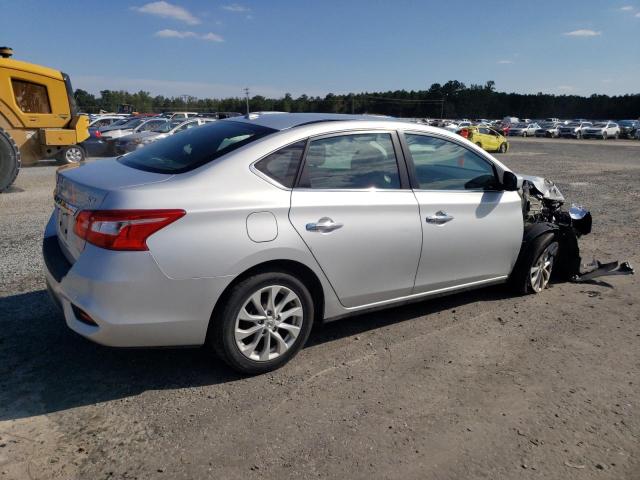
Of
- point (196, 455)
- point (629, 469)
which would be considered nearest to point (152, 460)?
point (196, 455)

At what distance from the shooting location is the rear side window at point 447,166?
4.02 metres

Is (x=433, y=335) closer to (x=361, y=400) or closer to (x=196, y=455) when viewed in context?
(x=361, y=400)

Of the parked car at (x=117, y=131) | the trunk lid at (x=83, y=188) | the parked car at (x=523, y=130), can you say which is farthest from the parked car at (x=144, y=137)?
the parked car at (x=523, y=130)

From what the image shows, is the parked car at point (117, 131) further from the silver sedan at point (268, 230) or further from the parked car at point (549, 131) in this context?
the parked car at point (549, 131)

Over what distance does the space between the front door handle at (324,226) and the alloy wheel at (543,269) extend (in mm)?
2403

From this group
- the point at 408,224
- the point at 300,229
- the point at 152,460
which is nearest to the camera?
the point at 152,460

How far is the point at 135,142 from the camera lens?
16.7 metres

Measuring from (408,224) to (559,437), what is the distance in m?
1.66

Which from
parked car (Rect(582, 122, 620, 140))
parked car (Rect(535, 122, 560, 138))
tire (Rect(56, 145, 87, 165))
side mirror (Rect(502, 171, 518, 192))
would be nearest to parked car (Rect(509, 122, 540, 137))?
parked car (Rect(535, 122, 560, 138))

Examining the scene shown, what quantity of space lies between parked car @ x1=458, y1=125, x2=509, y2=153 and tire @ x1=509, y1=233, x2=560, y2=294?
2286 cm

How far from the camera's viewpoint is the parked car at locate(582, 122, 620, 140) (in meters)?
47.2

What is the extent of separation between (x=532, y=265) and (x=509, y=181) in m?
0.92

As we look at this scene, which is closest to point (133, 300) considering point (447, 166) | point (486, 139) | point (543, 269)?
point (447, 166)

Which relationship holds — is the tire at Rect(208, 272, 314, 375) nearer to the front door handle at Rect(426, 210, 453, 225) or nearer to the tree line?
the front door handle at Rect(426, 210, 453, 225)
